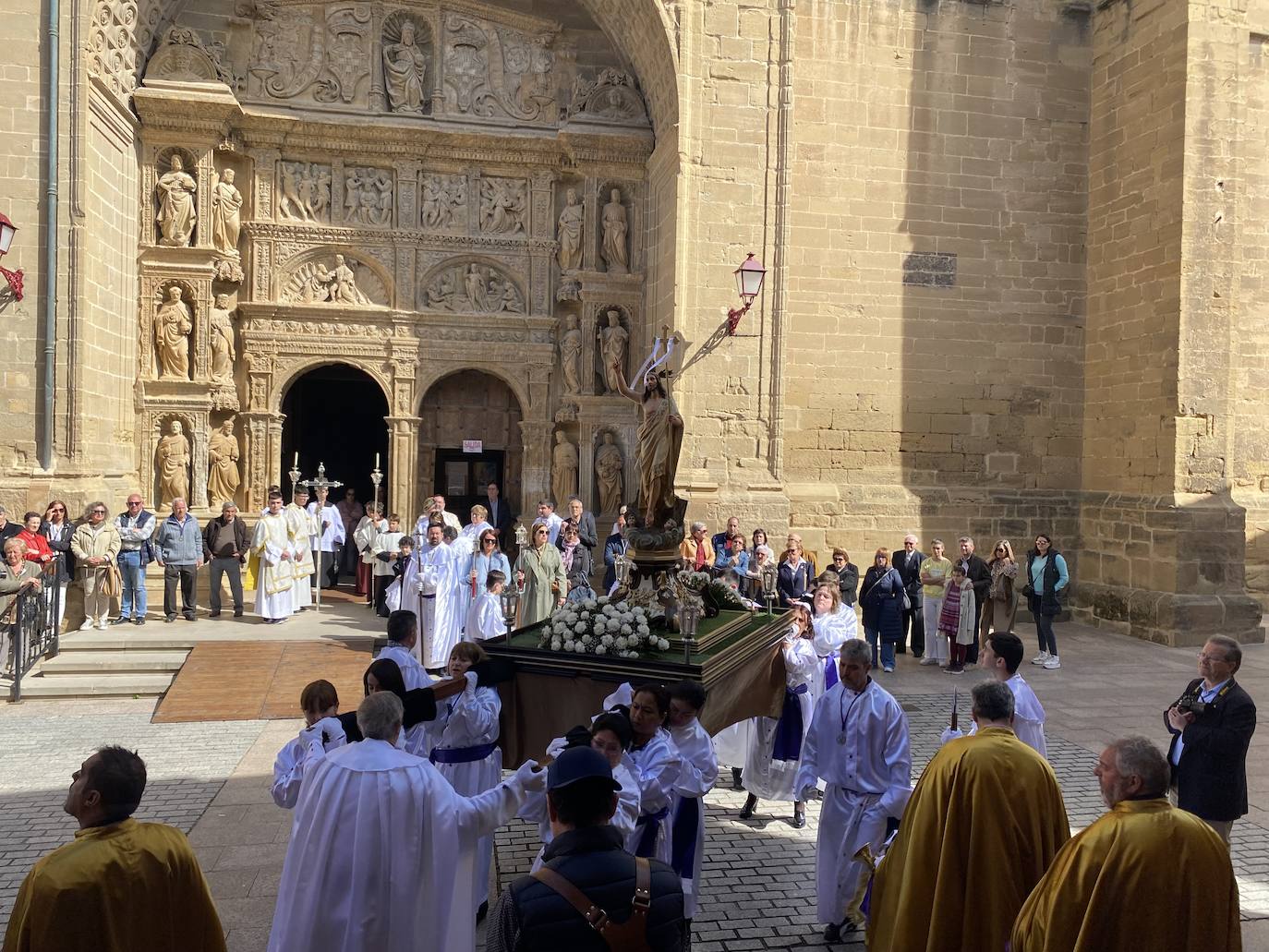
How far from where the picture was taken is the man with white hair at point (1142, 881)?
3.27 meters

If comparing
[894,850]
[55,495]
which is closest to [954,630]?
[894,850]

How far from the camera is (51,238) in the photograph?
39.9 feet

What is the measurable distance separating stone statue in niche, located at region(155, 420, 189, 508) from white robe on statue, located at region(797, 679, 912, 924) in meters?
11.9

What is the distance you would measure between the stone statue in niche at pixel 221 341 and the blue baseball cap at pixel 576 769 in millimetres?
13440

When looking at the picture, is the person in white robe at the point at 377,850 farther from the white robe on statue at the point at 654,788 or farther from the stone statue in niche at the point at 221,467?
the stone statue in niche at the point at 221,467

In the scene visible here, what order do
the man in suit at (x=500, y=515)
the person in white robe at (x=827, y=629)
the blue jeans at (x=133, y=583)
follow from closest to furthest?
the person in white robe at (x=827, y=629), the blue jeans at (x=133, y=583), the man in suit at (x=500, y=515)

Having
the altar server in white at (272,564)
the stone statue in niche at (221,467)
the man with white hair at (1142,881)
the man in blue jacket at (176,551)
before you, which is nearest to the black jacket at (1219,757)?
the man with white hair at (1142,881)

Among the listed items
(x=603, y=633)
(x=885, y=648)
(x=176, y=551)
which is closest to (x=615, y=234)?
(x=885, y=648)

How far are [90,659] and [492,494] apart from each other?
593cm

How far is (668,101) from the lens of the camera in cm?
1438

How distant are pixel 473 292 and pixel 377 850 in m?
13.1

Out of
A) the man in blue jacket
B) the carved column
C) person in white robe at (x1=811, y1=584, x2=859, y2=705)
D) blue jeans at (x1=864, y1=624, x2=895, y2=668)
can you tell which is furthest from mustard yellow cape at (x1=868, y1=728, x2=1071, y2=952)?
the carved column

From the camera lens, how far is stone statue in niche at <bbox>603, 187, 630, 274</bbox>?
15.8 m

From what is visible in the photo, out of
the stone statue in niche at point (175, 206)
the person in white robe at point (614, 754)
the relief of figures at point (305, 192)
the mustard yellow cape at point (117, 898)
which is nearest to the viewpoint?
the mustard yellow cape at point (117, 898)
